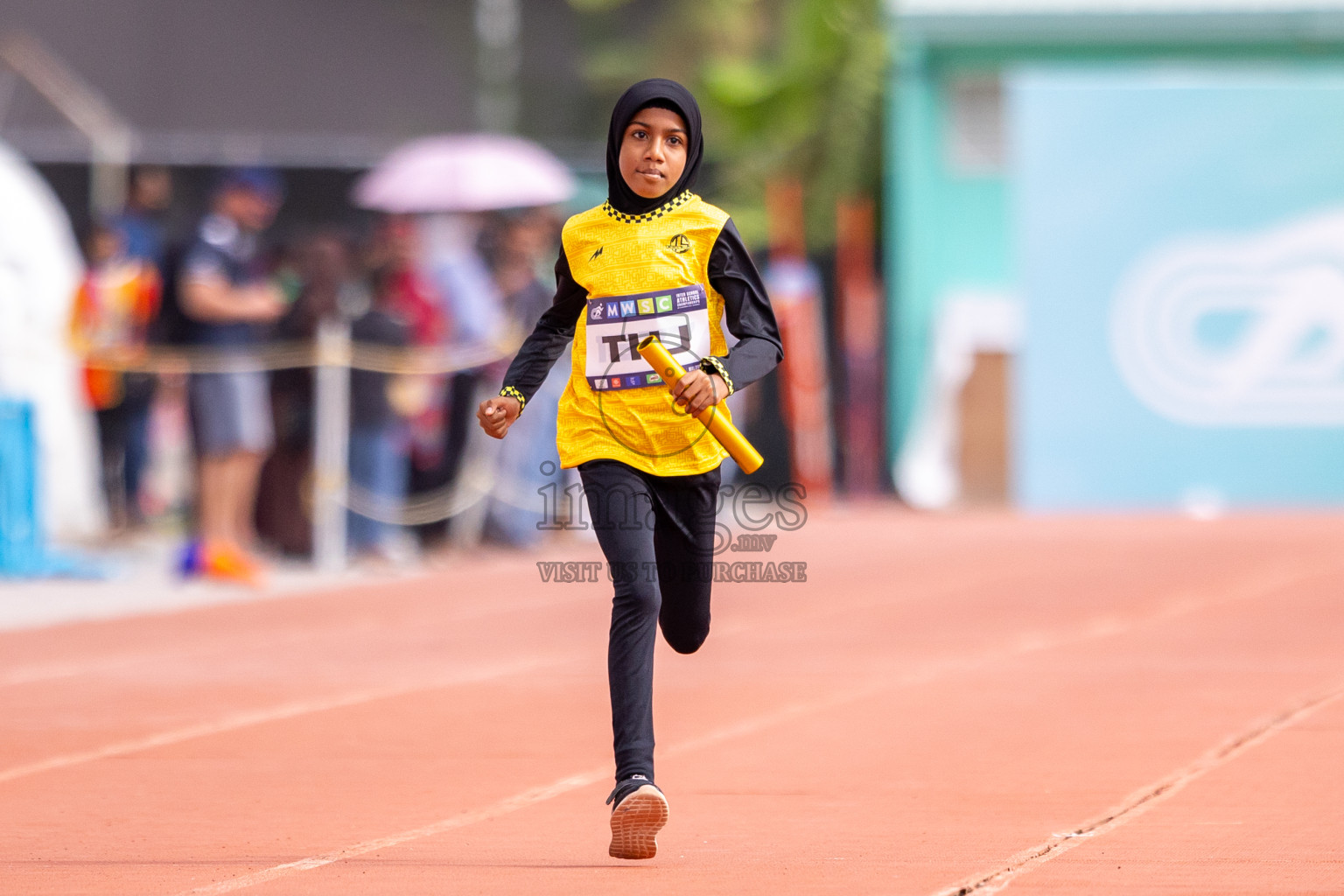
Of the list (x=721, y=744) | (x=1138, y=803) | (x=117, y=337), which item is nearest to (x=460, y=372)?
(x=117, y=337)

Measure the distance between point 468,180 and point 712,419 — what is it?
1222 cm

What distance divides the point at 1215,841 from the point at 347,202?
677 inches

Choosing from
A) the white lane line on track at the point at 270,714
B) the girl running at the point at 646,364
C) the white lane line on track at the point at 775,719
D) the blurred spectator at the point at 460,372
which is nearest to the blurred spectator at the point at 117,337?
the blurred spectator at the point at 460,372

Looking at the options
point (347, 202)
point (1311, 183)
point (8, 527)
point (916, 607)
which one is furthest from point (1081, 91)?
point (8, 527)

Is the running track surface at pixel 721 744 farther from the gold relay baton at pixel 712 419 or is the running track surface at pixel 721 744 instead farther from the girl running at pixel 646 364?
the gold relay baton at pixel 712 419

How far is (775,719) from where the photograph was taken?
8164 mm

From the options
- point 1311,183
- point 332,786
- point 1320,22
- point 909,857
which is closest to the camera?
point 909,857

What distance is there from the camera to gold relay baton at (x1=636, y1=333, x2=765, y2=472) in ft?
17.3

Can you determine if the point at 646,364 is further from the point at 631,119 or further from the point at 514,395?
the point at 631,119

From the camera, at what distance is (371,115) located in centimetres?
3906

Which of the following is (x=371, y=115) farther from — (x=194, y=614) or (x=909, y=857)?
(x=909, y=857)

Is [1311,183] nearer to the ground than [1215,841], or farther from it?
farther from it

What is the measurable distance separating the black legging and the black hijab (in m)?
0.71

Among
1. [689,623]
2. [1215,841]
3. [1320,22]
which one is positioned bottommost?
[1215,841]
